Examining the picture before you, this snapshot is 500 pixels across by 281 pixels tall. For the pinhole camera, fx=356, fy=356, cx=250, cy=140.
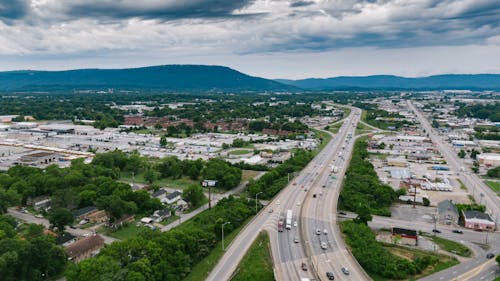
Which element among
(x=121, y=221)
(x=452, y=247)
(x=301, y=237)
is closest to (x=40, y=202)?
(x=121, y=221)

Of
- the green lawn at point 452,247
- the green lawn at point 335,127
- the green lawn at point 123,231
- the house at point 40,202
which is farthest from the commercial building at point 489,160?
the house at point 40,202

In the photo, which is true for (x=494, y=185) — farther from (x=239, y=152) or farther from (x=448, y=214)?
(x=239, y=152)

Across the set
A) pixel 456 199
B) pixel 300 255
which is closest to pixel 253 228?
pixel 300 255

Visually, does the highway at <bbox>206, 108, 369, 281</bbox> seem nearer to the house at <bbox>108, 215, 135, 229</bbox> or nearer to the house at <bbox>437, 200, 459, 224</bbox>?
the house at <bbox>437, 200, 459, 224</bbox>

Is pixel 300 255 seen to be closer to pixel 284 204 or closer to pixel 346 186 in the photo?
pixel 284 204

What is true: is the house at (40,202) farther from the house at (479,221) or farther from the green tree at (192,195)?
the house at (479,221)

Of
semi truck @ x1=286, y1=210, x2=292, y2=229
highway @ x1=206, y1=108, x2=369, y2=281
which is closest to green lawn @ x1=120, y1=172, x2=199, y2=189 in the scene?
highway @ x1=206, y1=108, x2=369, y2=281
